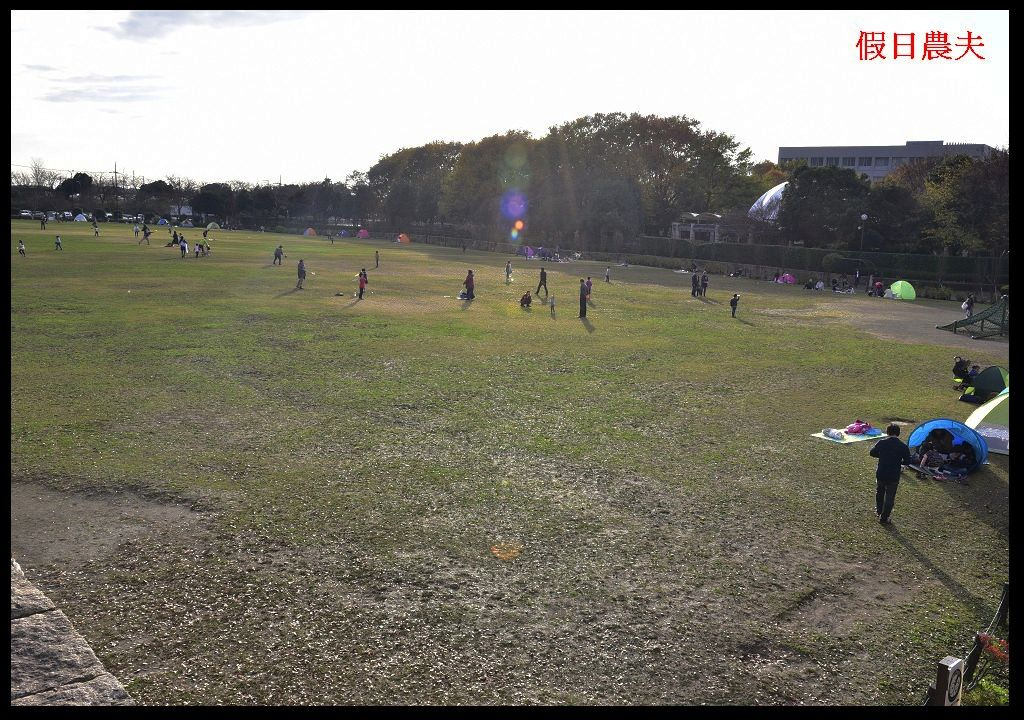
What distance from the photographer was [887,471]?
11281 mm

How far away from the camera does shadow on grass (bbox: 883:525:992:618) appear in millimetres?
9063

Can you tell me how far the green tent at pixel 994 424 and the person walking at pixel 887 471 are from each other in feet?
15.8

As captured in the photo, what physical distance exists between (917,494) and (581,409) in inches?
276

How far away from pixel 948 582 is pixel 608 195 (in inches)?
3041

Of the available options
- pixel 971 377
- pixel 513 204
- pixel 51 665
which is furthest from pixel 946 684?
pixel 513 204

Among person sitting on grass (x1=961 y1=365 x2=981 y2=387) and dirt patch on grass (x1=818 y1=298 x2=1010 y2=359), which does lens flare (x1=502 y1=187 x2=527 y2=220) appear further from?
person sitting on grass (x1=961 y1=365 x2=981 y2=387)

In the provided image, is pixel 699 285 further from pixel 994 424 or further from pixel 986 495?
pixel 986 495

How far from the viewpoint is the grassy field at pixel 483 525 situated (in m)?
7.61

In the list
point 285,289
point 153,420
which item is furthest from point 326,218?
point 153,420

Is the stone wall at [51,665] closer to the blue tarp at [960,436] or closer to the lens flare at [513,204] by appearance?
the blue tarp at [960,436]

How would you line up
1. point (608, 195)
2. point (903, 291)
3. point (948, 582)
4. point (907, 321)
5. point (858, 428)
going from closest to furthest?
point (948, 582), point (858, 428), point (907, 321), point (903, 291), point (608, 195)

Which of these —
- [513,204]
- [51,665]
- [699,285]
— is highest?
[513,204]

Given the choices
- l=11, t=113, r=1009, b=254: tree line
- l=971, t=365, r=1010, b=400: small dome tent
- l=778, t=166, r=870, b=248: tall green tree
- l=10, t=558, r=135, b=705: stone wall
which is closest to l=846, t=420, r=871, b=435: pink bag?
l=971, t=365, r=1010, b=400: small dome tent
